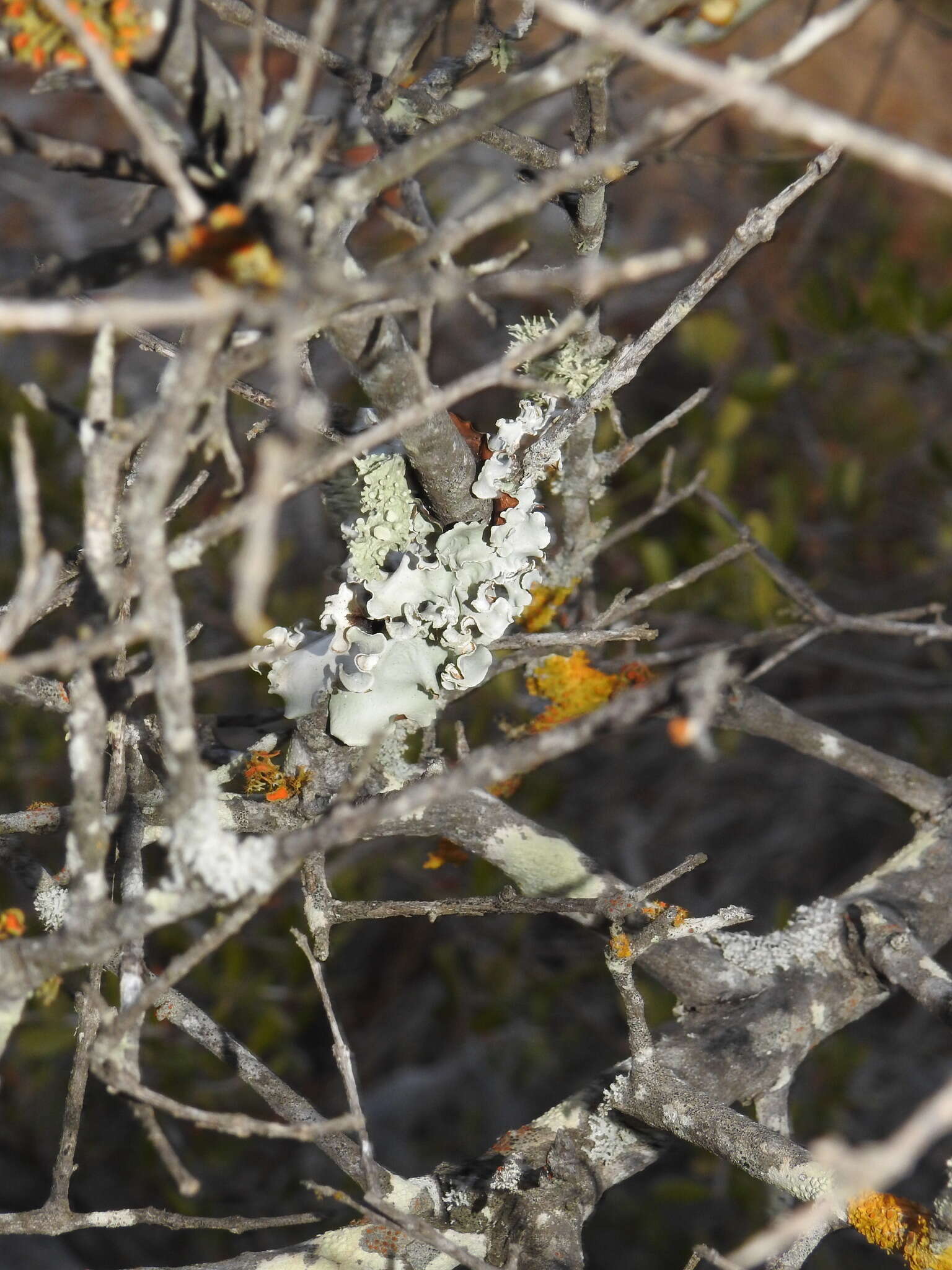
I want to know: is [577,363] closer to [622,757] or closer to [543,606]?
[543,606]

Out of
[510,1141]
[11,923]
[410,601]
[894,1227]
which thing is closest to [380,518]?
[410,601]

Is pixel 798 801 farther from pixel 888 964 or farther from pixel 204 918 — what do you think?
pixel 888 964

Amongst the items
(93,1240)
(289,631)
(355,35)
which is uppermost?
(355,35)

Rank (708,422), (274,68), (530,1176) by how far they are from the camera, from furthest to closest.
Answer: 1. (274,68)
2. (708,422)
3. (530,1176)

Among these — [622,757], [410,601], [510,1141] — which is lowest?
[622,757]

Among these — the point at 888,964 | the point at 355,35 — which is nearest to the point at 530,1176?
the point at 888,964
